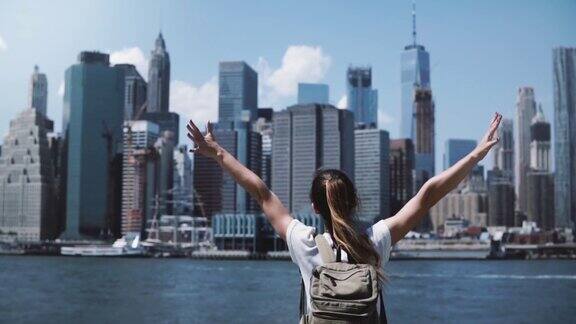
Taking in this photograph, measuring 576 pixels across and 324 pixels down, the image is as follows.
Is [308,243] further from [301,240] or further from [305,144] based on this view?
[305,144]

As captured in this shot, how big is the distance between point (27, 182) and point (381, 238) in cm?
14963

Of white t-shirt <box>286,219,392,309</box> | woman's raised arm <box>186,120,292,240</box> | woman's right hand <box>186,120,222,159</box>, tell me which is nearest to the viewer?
white t-shirt <box>286,219,392,309</box>

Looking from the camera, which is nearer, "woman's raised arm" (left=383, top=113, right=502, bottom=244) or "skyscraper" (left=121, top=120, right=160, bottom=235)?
"woman's raised arm" (left=383, top=113, right=502, bottom=244)

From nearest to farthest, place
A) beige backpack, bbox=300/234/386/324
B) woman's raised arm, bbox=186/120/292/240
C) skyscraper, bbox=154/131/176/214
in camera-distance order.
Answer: beige backpack, bbox=300/234/386/324 → woman's raised arm, bbox=186/120/292/240 → skyscraper, bbox=154/131/176/214

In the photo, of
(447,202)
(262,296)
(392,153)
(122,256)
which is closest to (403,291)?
(262,296)

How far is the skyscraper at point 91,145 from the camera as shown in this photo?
141 meters

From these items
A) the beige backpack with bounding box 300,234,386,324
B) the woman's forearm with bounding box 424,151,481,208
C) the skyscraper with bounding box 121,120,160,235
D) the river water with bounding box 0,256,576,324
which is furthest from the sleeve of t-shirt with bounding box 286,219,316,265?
the skyscraper with bounding box 121,120,160,235

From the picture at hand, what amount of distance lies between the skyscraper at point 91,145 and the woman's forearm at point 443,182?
141435 mm

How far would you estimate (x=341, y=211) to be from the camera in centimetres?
255

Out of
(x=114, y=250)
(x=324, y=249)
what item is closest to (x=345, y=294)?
(x=324, y=249)

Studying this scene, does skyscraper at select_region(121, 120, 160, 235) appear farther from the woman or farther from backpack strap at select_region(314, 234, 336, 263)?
backpack strap at select_region(314, 234, 336, 263)

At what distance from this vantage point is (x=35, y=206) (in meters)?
145

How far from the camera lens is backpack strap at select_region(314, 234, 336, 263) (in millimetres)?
2494

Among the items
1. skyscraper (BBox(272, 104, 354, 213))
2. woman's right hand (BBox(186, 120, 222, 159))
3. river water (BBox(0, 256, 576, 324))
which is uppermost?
skyscraper (BBox(272, 104, 354, 213))
